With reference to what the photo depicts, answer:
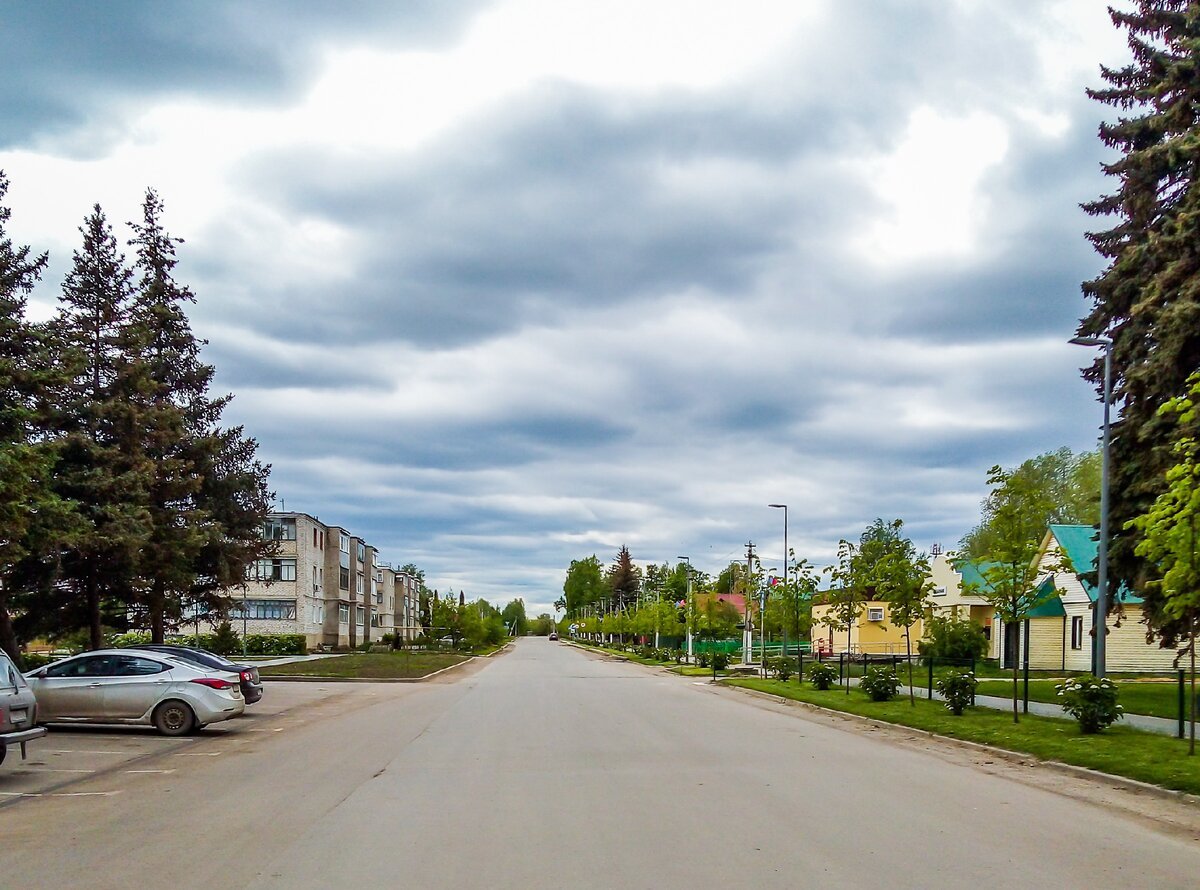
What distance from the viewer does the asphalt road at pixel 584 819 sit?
795 centimetres

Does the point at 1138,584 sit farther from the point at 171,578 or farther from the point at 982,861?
the point at 171,578

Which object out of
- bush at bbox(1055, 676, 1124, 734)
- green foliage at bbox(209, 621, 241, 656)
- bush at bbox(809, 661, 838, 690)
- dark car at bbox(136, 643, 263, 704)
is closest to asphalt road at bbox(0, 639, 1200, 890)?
bush at bbox(1055, 676, 1124, 734)

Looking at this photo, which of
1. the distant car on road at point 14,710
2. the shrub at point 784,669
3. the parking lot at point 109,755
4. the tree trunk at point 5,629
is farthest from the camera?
the shrub at point 784,669

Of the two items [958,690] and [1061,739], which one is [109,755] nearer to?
[1061,739]

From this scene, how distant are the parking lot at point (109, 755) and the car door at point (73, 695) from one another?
1.27 feet

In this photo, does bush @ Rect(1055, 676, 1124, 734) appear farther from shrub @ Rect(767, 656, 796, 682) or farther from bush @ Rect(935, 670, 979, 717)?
shrub @ Rect(767, 656, 796, 682)

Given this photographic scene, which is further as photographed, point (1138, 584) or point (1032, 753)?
point (1138, 584)

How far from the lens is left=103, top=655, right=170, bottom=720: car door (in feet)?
61.5

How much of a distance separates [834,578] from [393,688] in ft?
49.9

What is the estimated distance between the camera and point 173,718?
1895cm

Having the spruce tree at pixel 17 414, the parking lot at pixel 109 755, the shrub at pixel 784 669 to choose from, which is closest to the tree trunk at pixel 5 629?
the spruce tree at pixel 17 414

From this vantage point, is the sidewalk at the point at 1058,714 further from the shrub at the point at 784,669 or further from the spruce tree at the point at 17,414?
the spruce tree at the point at 17,414

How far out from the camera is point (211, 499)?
108 ft

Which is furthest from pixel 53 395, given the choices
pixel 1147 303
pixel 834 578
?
pixel 1147 303
